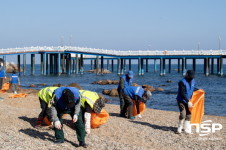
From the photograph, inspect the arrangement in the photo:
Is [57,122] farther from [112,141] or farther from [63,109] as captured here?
[112,141]

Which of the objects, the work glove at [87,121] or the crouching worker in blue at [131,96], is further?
the crouching worker in blue at [131,96]

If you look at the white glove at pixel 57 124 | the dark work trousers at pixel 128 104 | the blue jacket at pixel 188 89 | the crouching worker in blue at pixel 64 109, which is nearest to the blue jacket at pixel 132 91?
the dark work trousers at pixel 128 104

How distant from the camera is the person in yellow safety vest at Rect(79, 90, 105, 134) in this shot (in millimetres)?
8742

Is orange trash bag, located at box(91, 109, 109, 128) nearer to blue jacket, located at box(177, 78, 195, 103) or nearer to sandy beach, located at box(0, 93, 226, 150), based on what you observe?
sandy beach, located at box(0, 93, 226, 150)

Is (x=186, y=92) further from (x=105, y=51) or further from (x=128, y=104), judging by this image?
(x=105, y=51)

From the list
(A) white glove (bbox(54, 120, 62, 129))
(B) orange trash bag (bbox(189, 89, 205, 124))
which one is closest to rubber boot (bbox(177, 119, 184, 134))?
(B) orange trash bag (bbox(189, 89, 205, 124))

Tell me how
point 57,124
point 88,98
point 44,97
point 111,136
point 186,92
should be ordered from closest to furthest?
point 57,124, point 88,98, point 44,97, point 111,136, point 186,92

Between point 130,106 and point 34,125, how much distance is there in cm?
343

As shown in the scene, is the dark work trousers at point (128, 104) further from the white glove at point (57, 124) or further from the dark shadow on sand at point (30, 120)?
the white glove at point (57, 124)

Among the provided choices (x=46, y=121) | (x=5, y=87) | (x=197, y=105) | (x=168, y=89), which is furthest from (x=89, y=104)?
(x=168, y=89)

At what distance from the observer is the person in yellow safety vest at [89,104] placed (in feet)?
28.7

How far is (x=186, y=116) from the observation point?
9.86 meters

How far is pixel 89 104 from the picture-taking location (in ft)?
28.9

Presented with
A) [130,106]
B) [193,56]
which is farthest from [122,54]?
[130,106]
